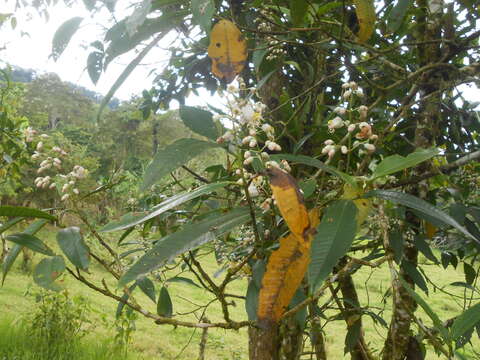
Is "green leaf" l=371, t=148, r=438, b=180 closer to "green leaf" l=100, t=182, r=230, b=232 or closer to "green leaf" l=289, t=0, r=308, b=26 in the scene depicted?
"green leaf" l=100, t=182, r=230, b=232

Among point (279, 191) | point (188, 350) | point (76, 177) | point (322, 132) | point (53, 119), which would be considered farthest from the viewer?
point (53, 119)

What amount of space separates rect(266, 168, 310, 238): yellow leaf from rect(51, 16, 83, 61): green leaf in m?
0.30

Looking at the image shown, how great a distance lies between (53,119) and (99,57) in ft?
41.4

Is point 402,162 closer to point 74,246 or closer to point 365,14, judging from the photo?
point 365,14

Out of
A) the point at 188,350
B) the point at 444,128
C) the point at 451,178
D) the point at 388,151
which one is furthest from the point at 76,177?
the point at 188,350

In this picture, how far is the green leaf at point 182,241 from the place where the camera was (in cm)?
33

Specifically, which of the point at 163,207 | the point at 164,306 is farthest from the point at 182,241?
the point at 164,306

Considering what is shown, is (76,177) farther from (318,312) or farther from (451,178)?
(451,178)

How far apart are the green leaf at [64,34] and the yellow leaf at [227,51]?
0.16 meters

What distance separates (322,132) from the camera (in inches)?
29.0

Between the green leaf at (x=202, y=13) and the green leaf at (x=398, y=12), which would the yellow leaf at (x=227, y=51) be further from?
the green leaf at (x=398, y=12)

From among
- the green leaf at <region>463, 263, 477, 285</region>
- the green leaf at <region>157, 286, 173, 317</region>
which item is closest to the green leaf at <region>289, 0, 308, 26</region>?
the green leaf at <region>157, 286, 173, 317</region>

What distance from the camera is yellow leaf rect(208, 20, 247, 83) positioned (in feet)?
1.30

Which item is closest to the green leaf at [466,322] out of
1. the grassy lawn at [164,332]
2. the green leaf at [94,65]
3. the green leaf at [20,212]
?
the green leaf at [20,212]
